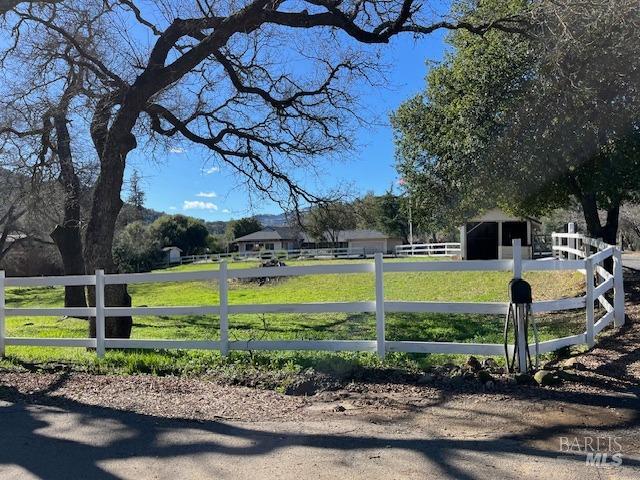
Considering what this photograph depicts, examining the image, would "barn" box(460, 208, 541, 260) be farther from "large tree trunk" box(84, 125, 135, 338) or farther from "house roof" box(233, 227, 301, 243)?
"house roof" box(233, 227, 301, 243)

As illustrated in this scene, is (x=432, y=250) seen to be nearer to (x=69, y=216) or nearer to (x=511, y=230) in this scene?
(x=511, y=230)

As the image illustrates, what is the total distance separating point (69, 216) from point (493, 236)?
2584 cm

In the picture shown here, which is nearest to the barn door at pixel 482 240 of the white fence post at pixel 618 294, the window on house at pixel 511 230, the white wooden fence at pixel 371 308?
the window on house at pixel 511 230

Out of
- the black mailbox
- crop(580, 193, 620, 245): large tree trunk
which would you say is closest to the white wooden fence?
the black mailbox

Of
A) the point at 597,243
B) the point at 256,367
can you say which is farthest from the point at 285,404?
the point at 597,243

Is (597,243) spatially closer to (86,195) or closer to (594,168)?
(594,168)

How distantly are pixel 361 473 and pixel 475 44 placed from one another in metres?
11.9

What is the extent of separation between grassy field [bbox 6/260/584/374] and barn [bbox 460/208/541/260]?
12.6 m

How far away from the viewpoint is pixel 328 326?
12617 millimetres

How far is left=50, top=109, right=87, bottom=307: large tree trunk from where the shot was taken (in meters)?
14.9

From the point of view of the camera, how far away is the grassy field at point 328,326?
25.2 feet

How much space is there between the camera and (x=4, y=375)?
7.73 metres

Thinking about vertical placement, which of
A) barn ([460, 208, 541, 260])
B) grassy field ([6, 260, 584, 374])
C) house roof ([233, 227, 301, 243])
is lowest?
grassy field ([6, 260, 584, 374])

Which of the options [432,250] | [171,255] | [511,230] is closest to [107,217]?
[511,230]
